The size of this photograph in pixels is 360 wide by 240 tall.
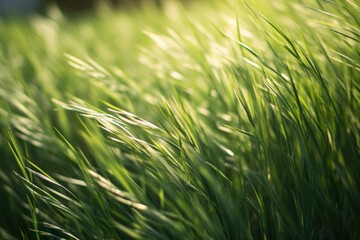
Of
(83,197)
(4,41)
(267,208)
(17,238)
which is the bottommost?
(4,41)

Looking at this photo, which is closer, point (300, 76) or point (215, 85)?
point (300, 76)

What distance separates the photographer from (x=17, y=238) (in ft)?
2.32

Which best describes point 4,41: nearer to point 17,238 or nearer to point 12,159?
point 12,159

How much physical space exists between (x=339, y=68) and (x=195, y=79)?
35 centimetres

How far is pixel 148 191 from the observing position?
2.29ft

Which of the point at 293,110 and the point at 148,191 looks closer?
the point at 293,110

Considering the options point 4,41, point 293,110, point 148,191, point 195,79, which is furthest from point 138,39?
point 293,110

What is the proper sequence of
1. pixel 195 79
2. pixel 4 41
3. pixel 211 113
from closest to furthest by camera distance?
pixel 211 113 → pixel 195 79 → pixel 4 41

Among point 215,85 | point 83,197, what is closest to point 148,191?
point 83,197

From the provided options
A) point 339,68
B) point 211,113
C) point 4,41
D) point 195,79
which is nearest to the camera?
point 339,68

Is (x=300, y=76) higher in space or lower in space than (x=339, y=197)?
higher

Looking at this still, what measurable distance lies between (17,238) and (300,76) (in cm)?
59

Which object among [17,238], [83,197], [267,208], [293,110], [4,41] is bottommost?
[4,41]

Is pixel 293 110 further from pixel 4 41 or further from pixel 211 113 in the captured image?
pixel 4 41
